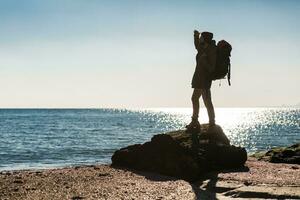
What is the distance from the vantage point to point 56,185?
15.6 meters

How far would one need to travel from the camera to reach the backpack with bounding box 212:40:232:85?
17.6 meters

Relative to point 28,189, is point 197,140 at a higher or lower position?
higher

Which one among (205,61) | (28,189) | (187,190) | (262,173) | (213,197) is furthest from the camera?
→ (205,61)

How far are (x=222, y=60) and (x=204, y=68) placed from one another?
0.71 meters

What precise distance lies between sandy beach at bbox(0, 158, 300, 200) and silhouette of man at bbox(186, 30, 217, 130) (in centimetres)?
296

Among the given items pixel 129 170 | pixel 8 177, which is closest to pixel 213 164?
pixel 129 170

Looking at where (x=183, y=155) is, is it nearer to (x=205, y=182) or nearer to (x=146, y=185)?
(x=205, y=182)

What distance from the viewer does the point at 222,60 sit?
1786 centimetres

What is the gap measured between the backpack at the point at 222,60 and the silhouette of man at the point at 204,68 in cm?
18

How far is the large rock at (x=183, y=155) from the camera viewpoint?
17.0m

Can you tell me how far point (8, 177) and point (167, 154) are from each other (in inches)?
231

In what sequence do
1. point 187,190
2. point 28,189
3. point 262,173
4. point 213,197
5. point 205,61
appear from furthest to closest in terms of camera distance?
1. point 205,61
2. point 262,173
3. point 28,189
4. point 187,190
5. point 213,197

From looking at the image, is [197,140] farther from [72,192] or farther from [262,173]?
[72,192]

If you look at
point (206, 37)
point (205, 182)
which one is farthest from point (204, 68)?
point (205, 182)
